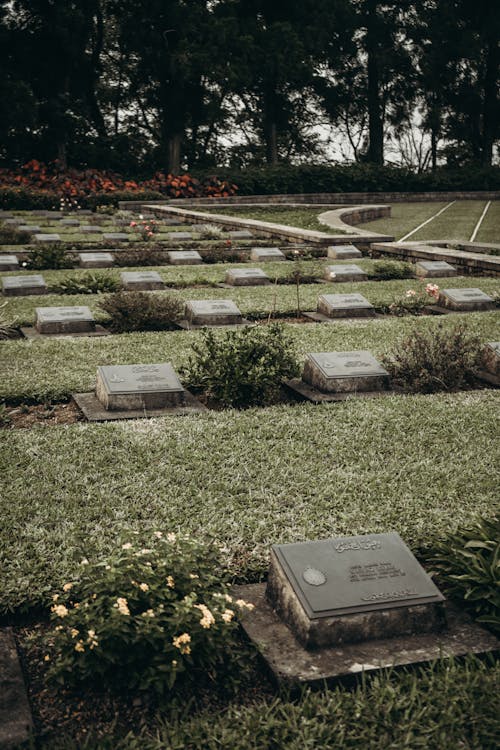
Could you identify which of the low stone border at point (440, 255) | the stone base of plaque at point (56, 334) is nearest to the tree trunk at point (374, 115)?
the low stone border at point (440, 255)

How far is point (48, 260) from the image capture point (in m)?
11.8

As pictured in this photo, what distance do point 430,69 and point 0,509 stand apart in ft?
119

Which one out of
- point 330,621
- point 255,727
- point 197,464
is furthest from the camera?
point 197,464

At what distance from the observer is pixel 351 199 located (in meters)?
28.7

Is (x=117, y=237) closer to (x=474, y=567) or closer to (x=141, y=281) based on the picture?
(x=141, y=281)

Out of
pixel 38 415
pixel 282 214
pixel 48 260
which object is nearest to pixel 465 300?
pixel 38 415

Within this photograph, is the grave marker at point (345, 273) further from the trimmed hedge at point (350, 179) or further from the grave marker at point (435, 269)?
the trimmed hedge at point (350, 179)

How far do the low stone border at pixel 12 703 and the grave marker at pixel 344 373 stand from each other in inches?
134

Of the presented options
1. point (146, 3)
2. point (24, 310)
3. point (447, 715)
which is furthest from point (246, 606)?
point (146, 3)

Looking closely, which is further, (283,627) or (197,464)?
(197,464)

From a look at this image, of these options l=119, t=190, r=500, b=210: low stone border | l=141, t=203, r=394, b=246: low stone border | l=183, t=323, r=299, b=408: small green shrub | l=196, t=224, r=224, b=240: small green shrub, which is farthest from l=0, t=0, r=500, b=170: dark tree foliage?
l=183, t=323, r=299, b=408: small green shrub

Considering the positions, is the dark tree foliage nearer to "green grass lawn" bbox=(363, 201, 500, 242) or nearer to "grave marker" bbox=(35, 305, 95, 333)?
"green grass lawn" bbox=(363, 201, 500, 242)

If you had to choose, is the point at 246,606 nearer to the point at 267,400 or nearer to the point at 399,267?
the point at 267,400

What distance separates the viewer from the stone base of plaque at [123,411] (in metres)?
5.04
